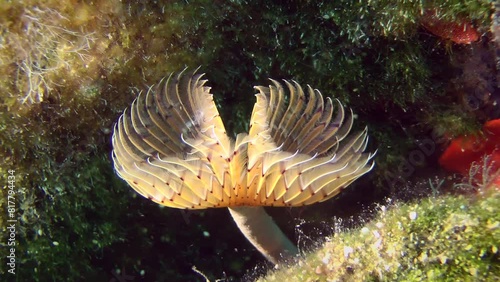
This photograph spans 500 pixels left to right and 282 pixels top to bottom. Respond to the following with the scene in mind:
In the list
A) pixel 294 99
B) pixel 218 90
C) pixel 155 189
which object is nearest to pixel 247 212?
pixel 155 189

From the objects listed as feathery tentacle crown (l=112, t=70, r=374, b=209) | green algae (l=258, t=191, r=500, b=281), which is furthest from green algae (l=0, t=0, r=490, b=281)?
green algae (l=258, t=191, r=500, b=281)

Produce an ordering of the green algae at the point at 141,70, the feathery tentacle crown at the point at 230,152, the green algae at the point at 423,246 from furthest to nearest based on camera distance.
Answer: the green algae at the point at 141,70 → the feathery tentacle crown at the point at 230,152 → the green algae at the point at 423,246

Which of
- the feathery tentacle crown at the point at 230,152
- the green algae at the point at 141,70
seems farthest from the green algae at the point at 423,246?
the green algae at the point at 141,70

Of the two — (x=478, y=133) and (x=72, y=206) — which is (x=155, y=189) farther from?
(x=478, y=133)

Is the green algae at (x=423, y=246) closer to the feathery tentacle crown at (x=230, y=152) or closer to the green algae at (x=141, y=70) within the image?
the feathery tentacle crown at (x=230, y=152)

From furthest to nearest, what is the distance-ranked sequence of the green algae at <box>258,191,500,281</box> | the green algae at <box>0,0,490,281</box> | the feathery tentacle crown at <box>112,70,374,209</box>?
the green algae at <box>0,0,490,281</box>
the feathery tentacle crown at <box>112,70,374,209</box>
the green algae at <box>258,191,500,281</box>

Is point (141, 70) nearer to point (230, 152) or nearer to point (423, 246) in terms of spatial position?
point (230, 152)

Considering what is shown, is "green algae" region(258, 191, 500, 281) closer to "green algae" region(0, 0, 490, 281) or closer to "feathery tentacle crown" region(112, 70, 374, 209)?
"feathery tentacle crown" region(112, 70, 374, 209)

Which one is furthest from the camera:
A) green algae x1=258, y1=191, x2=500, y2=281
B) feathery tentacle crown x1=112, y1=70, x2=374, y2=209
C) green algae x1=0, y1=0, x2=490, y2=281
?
green algae x1=0, y1=0, x2=490, y2=281
